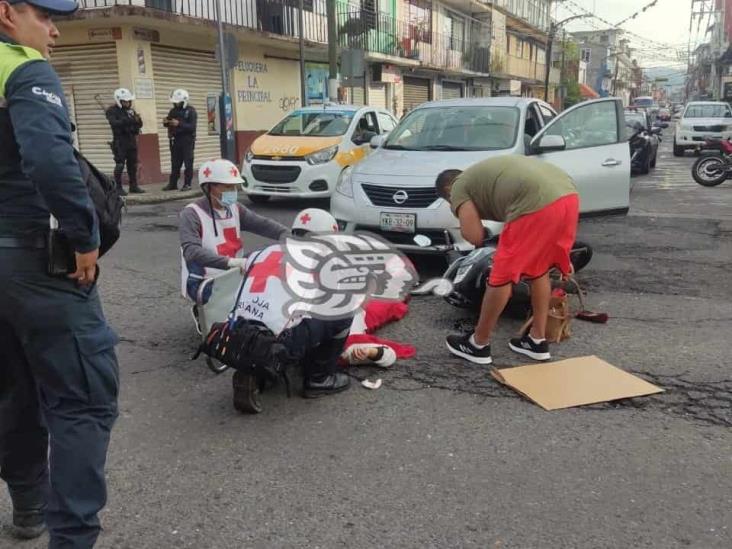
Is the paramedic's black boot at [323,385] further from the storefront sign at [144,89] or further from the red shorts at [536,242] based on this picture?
the storefront sign at [144,89]

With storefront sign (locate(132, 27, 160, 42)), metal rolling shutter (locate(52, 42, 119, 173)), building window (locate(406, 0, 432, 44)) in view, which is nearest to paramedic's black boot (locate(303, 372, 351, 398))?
metal rolling shutter (locate(52, 42, 119, 173))

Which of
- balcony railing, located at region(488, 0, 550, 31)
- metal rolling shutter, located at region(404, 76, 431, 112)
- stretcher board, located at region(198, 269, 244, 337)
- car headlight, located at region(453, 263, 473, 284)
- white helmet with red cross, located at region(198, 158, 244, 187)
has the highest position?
balcony railing, located at region(488, 0, 550, 31)

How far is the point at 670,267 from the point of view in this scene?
6723 millimetres

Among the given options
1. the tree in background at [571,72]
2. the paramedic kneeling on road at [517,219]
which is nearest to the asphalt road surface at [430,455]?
the paramedic kneeling on road at [517,219]

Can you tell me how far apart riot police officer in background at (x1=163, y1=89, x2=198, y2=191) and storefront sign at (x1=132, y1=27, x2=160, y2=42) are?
10.2 feet

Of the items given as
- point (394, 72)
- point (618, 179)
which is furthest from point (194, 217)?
point (394, 72)

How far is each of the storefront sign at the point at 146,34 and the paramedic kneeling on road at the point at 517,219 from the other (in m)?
12.5

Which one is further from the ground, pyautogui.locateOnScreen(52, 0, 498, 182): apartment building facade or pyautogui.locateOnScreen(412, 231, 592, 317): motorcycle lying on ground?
pyautogui.locateOnScreen(52, 0, 498, 182): apartment building facade

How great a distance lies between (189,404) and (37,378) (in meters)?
1.60

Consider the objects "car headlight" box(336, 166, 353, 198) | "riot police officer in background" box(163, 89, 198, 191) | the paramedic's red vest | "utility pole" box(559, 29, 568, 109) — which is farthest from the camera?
"utility pole" box(559, 29, 568, 109)

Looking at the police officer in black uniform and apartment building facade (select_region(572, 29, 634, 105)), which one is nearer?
the police officer in black uniform

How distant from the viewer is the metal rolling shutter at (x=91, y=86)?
14492 mm

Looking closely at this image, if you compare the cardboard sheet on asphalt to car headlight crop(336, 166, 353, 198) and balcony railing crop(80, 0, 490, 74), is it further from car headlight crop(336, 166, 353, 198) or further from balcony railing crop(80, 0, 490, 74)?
balcony railing crop(80, 0, 490, 74)

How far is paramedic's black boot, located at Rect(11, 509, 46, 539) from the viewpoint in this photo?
2.46 meters
